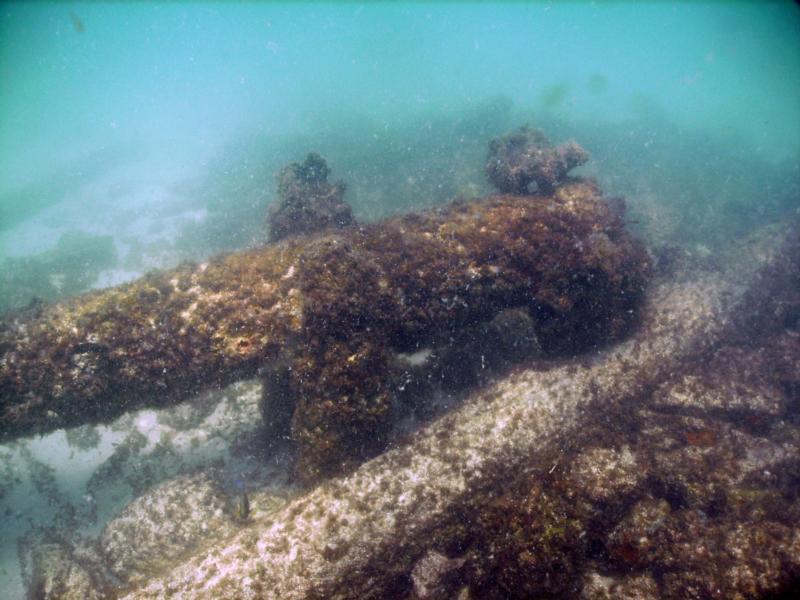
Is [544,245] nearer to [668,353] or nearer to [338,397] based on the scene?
[668,353]

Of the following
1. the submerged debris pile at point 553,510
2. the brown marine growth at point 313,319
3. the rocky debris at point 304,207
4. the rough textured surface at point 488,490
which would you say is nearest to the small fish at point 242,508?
the submerged debris pile at point 553,510

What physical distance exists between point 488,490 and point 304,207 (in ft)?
22.8

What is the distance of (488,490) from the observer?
5203 millimetres

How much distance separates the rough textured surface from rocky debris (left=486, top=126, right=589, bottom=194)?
12.4 feet

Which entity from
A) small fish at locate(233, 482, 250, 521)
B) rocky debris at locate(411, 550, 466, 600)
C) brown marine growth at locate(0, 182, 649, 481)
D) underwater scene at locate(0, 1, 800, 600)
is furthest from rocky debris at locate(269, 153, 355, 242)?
rocky debris at locate(411, 550, 466, 600)

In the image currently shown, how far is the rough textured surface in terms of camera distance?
452cm

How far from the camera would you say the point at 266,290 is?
19.5ft

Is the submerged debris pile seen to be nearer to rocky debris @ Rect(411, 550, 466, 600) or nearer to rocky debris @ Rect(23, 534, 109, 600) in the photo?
rocky debris @ Rect(411, 550, 466, 600)

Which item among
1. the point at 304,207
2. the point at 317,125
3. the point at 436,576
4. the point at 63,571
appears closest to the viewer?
the point at 436,576

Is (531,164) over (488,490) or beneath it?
over

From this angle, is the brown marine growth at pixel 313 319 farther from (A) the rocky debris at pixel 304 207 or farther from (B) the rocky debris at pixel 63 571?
(B) the rocky debris at pixel 63 571

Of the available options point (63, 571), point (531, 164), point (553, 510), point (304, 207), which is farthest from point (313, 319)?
point (63, 571)

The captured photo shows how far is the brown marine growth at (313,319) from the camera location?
5.43m

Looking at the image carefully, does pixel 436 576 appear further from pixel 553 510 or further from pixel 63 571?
pixel 63 571
